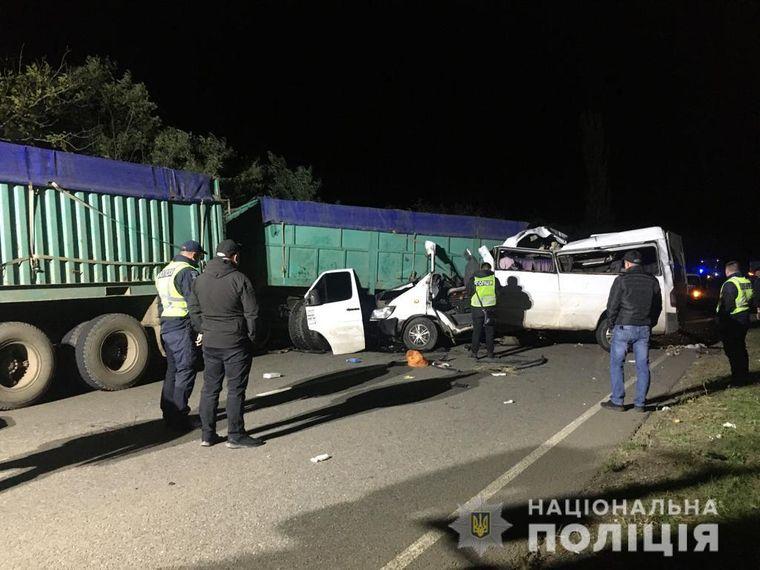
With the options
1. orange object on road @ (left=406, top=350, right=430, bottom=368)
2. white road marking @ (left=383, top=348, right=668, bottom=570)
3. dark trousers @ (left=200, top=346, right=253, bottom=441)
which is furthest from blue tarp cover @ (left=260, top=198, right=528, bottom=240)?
white road marking @ (left=383, top=348, right=668, bottom=570)

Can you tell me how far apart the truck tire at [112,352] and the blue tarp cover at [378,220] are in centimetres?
397

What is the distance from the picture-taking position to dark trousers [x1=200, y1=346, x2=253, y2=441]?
4.76 m

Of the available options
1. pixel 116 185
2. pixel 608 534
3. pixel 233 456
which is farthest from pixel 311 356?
pixel 608 534

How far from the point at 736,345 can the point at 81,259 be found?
8.43 meters

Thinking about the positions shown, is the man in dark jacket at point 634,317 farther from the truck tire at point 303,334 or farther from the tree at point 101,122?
the tree at point 101,122

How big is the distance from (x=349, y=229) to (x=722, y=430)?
26.9ft

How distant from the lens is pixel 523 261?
10578 millimetres


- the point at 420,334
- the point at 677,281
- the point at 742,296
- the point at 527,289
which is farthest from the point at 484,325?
the point at 742,296

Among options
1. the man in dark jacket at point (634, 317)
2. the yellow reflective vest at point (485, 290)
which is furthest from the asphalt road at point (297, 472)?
the yellow reflective vest at point (485, 290)

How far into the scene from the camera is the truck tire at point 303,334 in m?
9.85

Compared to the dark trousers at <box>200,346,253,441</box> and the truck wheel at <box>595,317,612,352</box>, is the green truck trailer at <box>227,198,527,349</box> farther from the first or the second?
the dark trousers at <box>200,346,253,441</box>

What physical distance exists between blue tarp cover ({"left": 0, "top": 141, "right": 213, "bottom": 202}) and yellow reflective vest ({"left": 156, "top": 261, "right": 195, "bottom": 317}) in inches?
113

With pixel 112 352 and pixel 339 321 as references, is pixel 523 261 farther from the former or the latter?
pixel 112 352

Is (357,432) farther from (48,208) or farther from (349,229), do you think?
(349,229)
